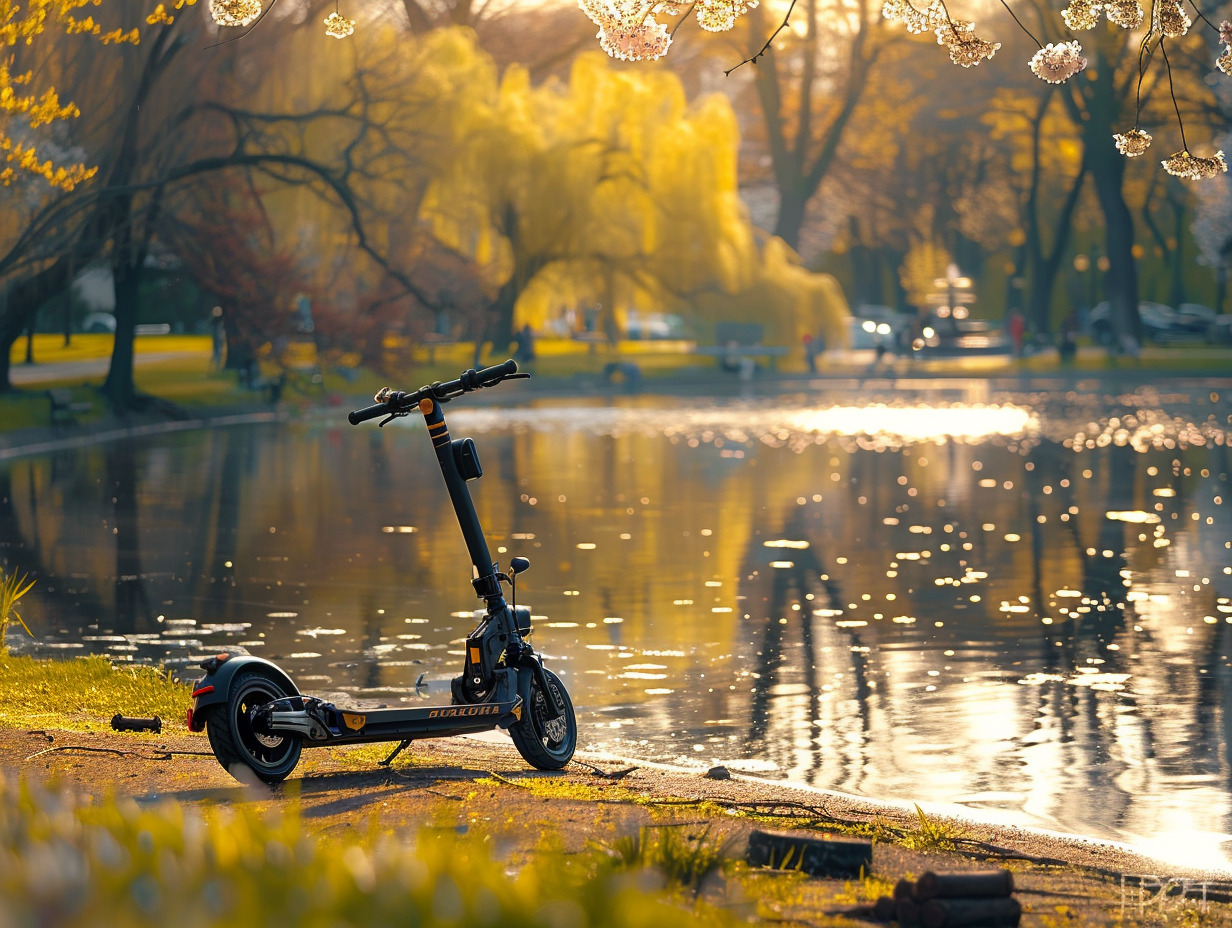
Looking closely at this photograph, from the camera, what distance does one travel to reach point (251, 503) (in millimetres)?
24797

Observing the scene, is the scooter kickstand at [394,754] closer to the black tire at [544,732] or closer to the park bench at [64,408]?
the black tire at [544,732]

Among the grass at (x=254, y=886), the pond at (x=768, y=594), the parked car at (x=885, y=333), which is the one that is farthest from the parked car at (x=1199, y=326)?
the grass at (x=254, y=886)

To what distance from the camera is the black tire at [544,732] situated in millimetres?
8602

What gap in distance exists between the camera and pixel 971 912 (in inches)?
225

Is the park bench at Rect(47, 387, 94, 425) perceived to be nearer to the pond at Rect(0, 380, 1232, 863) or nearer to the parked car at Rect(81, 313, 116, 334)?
the pond at Rect(0, 380, 1232, 863)

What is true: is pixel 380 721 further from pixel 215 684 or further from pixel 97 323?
pixel 97 323

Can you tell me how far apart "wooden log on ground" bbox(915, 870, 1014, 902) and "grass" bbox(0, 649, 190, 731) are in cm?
538

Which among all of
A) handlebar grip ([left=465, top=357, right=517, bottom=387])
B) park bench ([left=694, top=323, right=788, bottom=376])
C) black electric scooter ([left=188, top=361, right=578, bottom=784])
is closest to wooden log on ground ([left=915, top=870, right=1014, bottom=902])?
black electric scooter ([left=188, top=361, right=578, bottom=784])

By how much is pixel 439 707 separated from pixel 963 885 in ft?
9.93

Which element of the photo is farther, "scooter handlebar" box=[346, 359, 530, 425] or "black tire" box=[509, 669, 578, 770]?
"black tire" box=[509, 669, 578, 770]

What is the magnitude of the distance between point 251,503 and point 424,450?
11.4 meters

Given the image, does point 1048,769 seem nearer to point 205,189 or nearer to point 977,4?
point 205,189

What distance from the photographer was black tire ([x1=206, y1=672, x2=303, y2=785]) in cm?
774

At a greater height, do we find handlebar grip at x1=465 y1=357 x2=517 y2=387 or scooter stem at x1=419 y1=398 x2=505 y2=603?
handlebar grip at x1=465 y1=357 x2=517 y2=387
